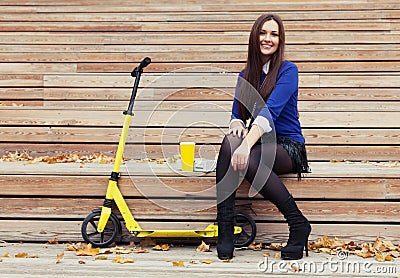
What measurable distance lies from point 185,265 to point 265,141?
61cm

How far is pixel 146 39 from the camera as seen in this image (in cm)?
479

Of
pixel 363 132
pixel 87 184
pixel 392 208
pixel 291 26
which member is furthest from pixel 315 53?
pixel 87 184

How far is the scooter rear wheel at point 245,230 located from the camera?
283 cm

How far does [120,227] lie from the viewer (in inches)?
114

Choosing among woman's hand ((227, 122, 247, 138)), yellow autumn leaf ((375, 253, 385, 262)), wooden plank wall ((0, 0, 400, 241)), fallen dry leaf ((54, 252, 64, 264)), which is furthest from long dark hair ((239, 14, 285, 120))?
fallen dry leaf ((54, 252, 64, 264))

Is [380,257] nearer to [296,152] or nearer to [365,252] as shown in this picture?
[365,252]

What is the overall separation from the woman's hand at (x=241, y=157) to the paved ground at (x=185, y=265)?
0.38 meters

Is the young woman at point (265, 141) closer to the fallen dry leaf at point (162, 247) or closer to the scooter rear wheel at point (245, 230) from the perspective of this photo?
the scooter rear wheel at point (245, 230)

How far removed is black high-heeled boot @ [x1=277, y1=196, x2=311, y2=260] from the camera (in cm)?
264

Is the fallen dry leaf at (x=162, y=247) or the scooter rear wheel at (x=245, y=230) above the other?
the scooter rear wheel at (x=245, y=230)

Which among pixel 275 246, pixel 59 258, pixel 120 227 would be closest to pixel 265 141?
pixel 275 246

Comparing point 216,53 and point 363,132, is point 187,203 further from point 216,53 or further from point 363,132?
point 216,53

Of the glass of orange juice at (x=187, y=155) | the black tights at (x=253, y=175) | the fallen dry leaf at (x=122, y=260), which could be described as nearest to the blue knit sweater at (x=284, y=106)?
the black tights at (x=253, y=175)

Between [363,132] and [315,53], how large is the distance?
3.21 feet
